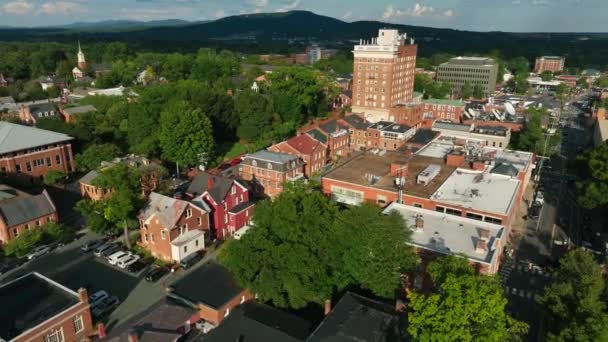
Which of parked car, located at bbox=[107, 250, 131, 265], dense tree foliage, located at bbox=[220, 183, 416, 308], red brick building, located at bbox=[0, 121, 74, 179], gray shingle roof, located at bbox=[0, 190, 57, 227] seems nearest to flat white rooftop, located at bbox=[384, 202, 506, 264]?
dense tree foliage, located at bbox=[220, 183, 416, 308]

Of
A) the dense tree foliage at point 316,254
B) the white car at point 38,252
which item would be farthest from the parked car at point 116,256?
the dense tree foliage at point 316,254

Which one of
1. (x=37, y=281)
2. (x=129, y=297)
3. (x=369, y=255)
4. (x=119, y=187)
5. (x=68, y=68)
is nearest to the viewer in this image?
(x=369, y=255)

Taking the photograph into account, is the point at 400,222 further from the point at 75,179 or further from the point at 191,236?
the point at 75,179

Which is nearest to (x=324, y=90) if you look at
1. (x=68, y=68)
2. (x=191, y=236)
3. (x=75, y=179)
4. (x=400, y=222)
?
(x=75, y=179)

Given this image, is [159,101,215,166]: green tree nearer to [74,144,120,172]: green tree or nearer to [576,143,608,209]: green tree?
[74,144,120,172]: green tree

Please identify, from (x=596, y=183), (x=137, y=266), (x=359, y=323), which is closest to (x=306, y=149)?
(x=137, y=266)

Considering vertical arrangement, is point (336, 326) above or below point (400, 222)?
below
